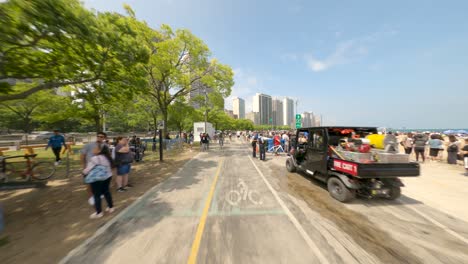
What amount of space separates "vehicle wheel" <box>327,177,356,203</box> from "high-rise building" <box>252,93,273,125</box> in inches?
4002

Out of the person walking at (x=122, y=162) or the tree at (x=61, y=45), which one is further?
the person walking at (x=122, y=162)

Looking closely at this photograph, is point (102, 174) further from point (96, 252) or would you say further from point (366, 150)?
point (366, 150)

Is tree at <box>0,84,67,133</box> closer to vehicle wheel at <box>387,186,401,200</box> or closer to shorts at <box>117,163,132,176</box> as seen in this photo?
shorts at <box>117,163,132,176</box>

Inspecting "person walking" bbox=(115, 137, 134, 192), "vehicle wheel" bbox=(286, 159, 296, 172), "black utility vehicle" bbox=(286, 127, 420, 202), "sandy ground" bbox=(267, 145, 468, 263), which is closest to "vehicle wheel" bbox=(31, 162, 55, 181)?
"person walking" bbox=(115, 137, 134, 192)

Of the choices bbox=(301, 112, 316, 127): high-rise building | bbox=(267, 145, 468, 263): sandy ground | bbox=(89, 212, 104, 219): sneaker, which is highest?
bbox=(301, 112, 316, 127): high-rise building

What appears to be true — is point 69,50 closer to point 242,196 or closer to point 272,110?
point 242,196

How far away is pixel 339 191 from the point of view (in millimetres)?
4605

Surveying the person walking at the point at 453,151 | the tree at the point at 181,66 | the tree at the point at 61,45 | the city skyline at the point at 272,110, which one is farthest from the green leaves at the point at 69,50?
the city skyline at the point at 272,110

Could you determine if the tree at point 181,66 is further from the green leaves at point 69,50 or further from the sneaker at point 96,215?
the sneaker at point 96,215

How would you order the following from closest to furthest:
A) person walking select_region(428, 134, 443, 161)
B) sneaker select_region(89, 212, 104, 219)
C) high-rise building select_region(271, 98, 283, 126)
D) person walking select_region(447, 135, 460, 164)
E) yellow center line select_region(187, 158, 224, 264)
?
yellow center line select_region(187, 158, 224, 264), sneaker select_region(89, 212, 104, 219), person walking select_region(447, 135, 460, 164), person walking select_region(428, 134, 443, 161), high-rise building select_region(271, 98, 283, 126)

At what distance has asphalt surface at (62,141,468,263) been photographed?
2.55 meters

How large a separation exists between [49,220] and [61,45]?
18.6 feet

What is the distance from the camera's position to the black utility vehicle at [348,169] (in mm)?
4043

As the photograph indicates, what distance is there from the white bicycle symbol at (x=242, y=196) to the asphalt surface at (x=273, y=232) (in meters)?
0.03
